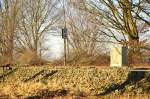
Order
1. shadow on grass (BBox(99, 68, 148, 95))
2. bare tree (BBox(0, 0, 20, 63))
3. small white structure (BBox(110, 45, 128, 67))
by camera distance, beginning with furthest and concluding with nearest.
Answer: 1. bare tree (BBox(0, 0, 20, 63))
2. small white structure (BBox(110, 45, 128, 67))
3. shadow on grass (BBox(99, 68, 148, 95))

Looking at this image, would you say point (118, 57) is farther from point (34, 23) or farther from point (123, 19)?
point (34, 23)

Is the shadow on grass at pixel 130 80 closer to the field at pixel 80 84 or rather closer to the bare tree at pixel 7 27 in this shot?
the field at pixel 80 84

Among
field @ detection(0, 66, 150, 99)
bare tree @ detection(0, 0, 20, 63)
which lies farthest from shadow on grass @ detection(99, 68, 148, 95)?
bare tree @ detection(0, 0, 20, 63)

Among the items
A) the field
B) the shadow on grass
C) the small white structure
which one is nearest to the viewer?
the field

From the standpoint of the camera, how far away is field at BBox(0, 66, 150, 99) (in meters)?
16.9

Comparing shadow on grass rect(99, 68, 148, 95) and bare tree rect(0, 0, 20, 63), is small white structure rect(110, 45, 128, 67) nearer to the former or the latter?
shadow on grass rect(99, 68, 148, 95)

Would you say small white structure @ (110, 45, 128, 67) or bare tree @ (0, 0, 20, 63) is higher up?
bare tree @ (0, 0, 20, 63)

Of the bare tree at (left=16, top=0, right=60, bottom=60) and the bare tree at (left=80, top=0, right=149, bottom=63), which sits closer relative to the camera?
the bare tree at (left=80, top=0, right=149, bottom=63)

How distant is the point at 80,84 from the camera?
736 inches

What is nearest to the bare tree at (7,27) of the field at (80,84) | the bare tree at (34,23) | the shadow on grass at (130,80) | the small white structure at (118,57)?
the bare tree at (34,23)

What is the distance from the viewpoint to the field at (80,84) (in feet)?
55.5

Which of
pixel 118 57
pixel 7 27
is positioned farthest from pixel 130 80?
pixel 7 27

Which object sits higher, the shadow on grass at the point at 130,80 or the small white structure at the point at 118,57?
the small white structure at the point at 118,57

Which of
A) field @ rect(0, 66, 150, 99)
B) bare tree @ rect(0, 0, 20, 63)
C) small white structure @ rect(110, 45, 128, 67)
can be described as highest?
bare tree @ rect(0, 0, 20, 63)
